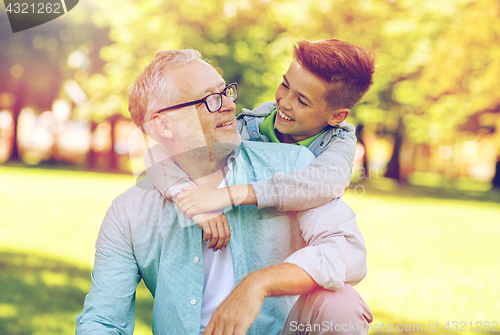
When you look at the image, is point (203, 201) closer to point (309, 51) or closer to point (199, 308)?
point (199, 308)

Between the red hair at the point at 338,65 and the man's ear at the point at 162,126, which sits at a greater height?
the red hair at the point at 338,65

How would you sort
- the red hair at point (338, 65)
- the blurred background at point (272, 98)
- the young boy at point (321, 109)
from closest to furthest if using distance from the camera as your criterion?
the young boy at point (321, 109) < the red hair at point (338, 65) < the blurred background at point (272, 98)

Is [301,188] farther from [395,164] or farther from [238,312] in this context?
[395,164]

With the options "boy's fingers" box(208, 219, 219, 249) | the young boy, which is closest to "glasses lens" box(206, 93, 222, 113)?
the young boy

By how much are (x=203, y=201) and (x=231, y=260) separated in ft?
1.15

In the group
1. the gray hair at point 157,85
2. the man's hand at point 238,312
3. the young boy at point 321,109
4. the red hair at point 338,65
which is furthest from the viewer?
the red hair at point 338,65

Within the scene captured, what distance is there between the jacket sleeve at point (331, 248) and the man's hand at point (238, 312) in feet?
0.65

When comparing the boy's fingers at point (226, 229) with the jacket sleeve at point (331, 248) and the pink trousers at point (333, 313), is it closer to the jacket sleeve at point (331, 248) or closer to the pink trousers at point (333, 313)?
the jacket sleeve at point (331, 248)

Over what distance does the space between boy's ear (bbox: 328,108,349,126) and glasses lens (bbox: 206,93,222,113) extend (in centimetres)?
75

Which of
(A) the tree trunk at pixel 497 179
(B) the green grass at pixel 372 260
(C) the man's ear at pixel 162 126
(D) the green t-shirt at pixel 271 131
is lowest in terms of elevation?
(A) the tree trunk at pixel 497 179

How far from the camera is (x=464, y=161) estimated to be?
34.6 meters

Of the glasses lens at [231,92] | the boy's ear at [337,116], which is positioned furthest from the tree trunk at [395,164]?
the glasses lens at [231,92]

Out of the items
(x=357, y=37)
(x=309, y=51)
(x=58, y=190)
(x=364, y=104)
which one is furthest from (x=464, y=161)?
(x=309, y=51)

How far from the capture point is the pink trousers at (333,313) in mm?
1743
